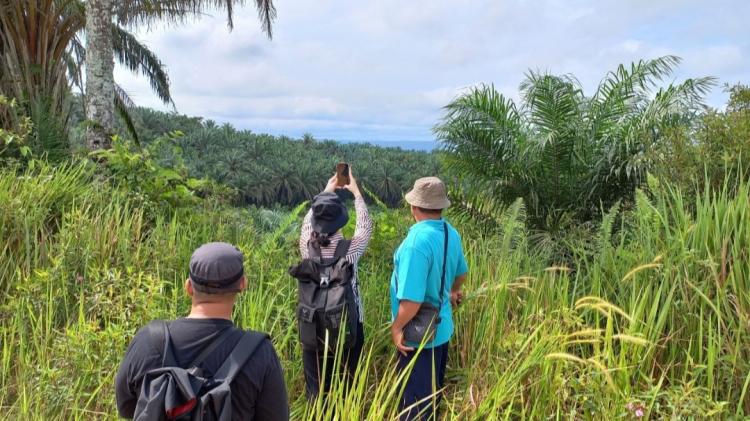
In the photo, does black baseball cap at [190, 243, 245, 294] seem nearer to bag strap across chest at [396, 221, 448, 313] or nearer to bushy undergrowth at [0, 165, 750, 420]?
bushy undergrowth at [0, 165, 750, 420]

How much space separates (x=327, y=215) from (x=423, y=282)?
754 millimetres

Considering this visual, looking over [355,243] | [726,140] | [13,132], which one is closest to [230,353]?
[355,243]

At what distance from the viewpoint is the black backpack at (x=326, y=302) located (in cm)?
317

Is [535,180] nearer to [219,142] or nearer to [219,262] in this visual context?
[219,262]

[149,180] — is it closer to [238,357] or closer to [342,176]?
[342,176]

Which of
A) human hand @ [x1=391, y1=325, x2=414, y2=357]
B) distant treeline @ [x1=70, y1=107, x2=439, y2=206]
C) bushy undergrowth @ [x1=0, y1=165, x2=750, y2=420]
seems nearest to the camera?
bushy undergrowth @ [x1=0, y1=165, x2=750, y2=420]

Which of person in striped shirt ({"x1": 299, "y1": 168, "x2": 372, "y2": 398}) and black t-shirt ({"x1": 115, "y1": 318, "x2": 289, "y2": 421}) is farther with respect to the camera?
person in striped shirt ({"x1": 299, "y1": 168, "x2": 372, "y2": 398})

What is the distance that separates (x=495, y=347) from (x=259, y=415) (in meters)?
1.84

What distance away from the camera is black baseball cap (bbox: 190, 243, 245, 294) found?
1997 millimetres

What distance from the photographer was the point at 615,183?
7887mm

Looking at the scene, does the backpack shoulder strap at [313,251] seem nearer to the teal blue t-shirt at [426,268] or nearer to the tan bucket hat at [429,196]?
the teal blue t-shirt at [426,268]

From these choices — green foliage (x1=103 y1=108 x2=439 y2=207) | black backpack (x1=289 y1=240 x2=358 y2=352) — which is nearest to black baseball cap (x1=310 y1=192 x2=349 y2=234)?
black backpack (x1=289 y1=240 x2=358 y2=352)

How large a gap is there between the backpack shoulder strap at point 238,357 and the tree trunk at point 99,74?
255 inches

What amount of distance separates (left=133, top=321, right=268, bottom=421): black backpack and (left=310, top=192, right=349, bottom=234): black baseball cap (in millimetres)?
1529
